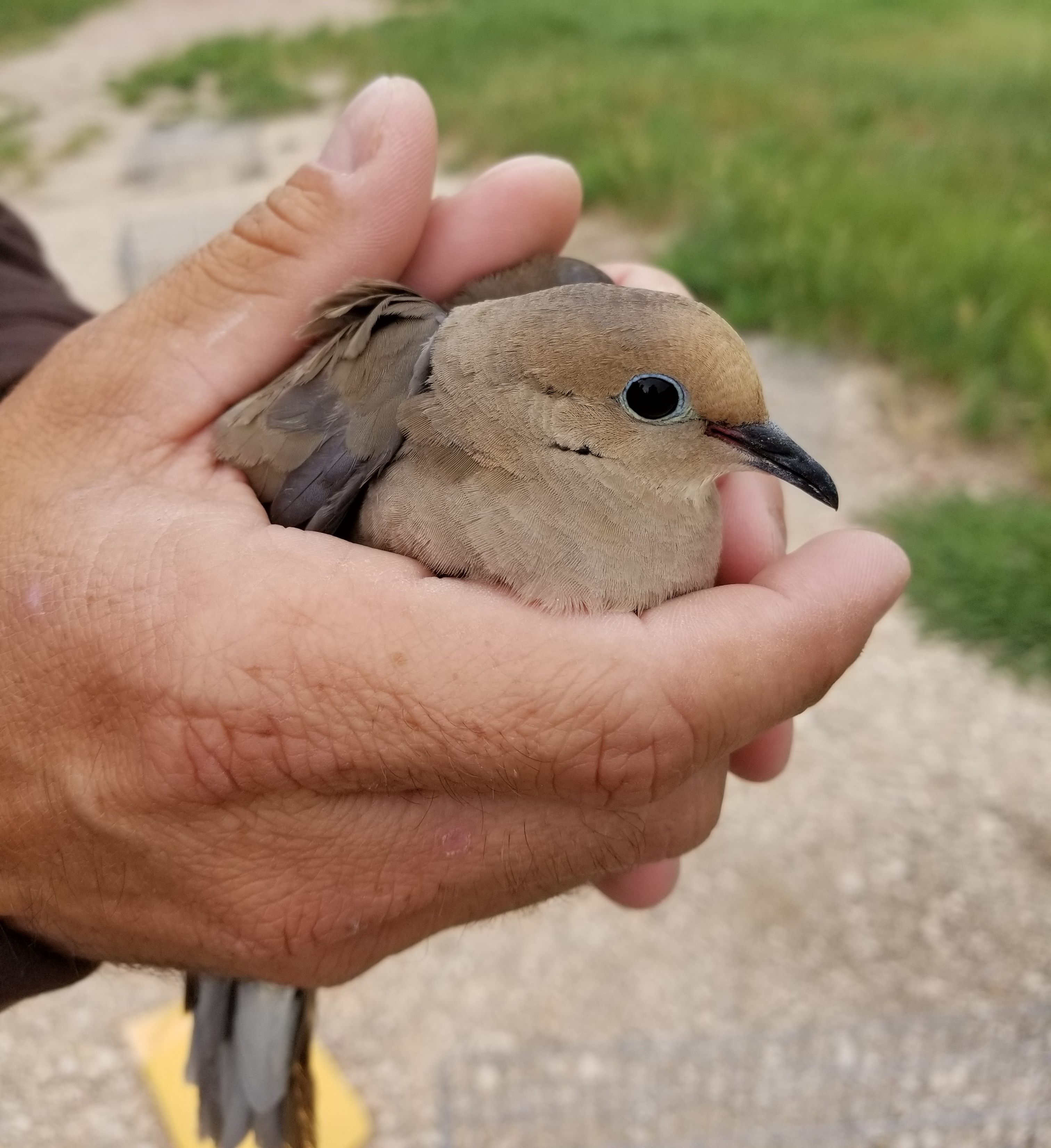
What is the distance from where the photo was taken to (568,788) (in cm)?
169

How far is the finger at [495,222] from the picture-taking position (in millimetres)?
2385

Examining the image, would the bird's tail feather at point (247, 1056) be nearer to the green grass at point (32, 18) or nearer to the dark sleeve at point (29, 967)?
the dark sleeve at point (29, 967)

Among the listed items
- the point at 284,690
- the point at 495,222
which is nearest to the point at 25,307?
the point at 495,222

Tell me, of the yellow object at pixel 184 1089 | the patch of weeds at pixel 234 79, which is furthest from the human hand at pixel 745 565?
the patch of weeds at pixel 234 79

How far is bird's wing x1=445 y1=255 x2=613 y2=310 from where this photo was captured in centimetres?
240

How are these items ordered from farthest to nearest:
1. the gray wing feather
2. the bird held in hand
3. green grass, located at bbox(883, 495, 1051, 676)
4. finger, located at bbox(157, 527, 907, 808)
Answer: green grass, located at bbox(883, 495, 1051, 676) < the gray wing feather < the bird held in hand < finger, located at bbox(157, 527, 907, 808)

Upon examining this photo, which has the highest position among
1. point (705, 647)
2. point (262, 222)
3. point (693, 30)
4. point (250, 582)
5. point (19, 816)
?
point (262, 222)

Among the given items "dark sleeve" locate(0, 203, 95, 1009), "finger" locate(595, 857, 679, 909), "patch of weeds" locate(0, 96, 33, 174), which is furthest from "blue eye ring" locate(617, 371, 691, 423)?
"patch of weeds" locate(0, 96, 33, 174)

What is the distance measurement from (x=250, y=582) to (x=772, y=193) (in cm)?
762

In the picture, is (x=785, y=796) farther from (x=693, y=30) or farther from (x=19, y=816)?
(x=693, y=30)

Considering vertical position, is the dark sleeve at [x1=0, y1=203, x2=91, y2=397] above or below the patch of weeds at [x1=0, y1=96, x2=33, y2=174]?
above

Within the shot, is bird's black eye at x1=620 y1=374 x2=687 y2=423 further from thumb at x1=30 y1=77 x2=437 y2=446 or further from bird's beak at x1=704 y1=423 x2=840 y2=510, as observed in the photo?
thumb at x1=30 y1=77 x2=437 y2=446

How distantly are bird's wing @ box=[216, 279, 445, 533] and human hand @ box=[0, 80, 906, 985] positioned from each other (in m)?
0.09

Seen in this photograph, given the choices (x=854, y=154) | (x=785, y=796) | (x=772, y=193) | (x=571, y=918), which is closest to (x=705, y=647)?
(x=571, y=918)
